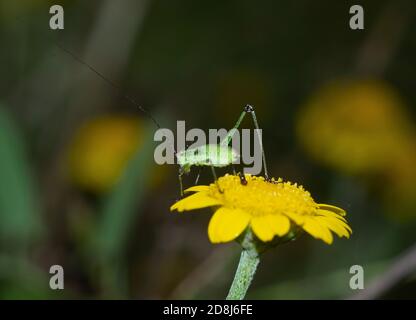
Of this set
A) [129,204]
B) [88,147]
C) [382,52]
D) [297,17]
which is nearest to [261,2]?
[297,17]

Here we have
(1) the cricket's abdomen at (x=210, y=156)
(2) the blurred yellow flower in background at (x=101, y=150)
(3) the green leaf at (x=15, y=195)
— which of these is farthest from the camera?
(2) the blurred yellow flower in background at (x=101, y=150)

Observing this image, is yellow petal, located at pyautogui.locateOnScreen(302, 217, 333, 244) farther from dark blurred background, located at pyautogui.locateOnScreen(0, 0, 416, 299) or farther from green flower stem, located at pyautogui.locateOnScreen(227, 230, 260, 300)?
dark blurred background, located at pyautogui.locateOnScreen(0, 0, 416, 299)

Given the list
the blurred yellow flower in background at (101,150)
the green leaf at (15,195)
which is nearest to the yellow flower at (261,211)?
the green leaf at (15,195)

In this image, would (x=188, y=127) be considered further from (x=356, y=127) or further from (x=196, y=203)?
(x=196, y=203)

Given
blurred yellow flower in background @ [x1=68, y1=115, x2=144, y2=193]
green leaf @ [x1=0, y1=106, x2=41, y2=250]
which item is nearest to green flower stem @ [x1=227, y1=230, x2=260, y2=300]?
green leaf @ [x1=0, y1=106, x2=41, y2=250]

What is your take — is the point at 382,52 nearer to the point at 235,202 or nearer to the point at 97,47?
the point at 97,47

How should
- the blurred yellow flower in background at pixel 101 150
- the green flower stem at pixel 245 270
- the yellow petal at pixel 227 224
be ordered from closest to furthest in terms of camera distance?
the yellow petal at pixel 227 224
the green flower stem at pixel 245 270
the blurred yellow flower in background at pixel 101 150

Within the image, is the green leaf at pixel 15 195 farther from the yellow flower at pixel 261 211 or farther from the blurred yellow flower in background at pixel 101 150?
the yellow flower at pixel 261 211

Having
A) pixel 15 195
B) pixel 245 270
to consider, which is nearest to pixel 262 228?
pixel 245 270
